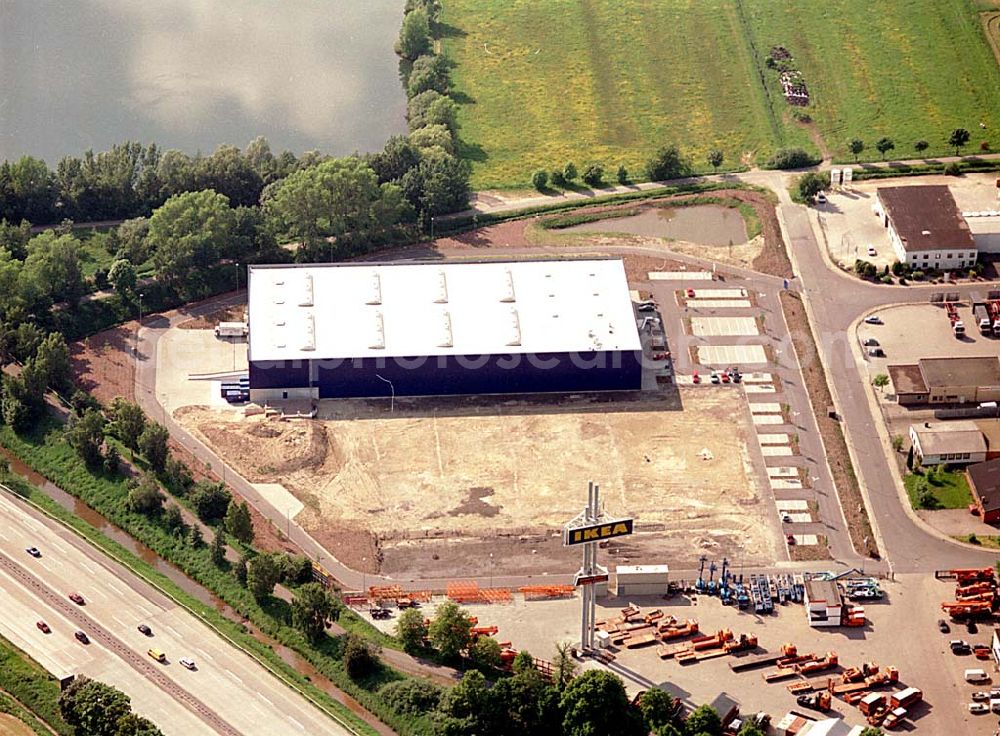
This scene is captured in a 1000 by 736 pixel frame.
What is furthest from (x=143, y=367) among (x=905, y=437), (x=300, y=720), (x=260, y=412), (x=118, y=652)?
(x=905, y=437)

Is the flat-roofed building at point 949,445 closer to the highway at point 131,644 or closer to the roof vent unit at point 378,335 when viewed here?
the roof vent unit at point 378,335

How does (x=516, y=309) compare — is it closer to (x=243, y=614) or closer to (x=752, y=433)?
(x=752, y=433)

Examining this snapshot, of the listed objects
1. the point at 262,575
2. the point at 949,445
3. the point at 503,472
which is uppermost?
the point at 503,472

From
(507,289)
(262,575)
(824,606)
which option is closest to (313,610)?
(262,575)

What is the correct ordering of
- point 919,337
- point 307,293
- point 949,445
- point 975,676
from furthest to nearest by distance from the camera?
point 919,337, point 307,293, point 949,445, point 975,676

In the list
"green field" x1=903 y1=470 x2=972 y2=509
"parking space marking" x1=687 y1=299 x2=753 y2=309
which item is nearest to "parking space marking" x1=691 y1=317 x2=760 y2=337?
"parking space marking" x1=687 y1=299 x2=753 y2=309

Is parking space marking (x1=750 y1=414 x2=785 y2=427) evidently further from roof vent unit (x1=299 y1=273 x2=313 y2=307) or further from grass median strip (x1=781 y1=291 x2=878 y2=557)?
roof vent unit (x1=299 y1=273 x2=313 y2=307)

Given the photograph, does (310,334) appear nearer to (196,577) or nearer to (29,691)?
(196,577)
